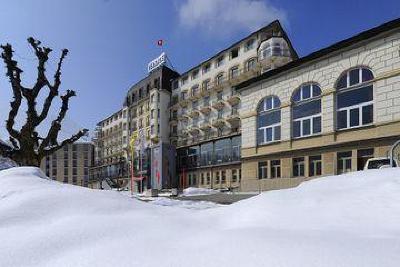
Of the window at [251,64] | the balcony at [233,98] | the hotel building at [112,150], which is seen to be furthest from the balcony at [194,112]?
the hotel building at [112,150]

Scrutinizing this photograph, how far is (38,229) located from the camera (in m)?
3.06

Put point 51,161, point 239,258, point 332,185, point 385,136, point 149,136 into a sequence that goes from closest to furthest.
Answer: point 239,258
point 332,185
point 385,136
point 149,136
point 51,161

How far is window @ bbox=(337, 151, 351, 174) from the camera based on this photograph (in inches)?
880

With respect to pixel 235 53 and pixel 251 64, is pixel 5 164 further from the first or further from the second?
pixel 235 53

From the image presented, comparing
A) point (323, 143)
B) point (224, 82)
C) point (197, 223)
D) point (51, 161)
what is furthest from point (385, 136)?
point (51, 161)

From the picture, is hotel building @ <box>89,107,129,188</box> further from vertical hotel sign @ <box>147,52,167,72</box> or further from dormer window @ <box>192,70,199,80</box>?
dormer window @ <box>192,70,199,80</box>

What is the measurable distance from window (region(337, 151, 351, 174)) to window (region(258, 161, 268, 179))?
→ 6.11 metres

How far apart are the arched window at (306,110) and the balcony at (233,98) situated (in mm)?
20623

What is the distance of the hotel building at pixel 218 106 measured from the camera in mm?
41406

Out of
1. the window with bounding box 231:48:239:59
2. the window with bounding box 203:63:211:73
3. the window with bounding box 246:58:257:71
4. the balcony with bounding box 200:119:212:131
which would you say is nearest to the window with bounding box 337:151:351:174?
the window with bounding box 246:58:257:71

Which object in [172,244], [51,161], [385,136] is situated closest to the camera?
[172,244]

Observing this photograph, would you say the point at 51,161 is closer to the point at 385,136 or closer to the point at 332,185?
the point at 385,136

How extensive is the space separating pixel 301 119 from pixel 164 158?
89.4 ft

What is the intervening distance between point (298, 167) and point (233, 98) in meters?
22.1
